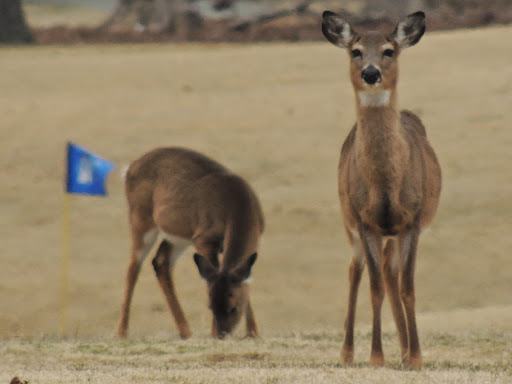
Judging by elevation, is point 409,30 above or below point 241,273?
above

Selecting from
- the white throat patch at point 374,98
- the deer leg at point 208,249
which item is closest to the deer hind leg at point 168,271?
the deer leg at point 208,249

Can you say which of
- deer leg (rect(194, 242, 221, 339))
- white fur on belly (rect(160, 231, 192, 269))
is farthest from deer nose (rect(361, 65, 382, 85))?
white fur on belly (rect(160, 231, 192, 269))

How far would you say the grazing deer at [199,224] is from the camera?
12.9 meters

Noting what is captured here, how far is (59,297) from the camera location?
757 inches

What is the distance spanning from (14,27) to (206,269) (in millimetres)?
31562

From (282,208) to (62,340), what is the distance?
10.4 meters

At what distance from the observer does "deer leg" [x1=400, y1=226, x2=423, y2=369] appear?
10250 mm

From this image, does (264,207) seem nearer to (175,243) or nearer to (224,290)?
(175,243)

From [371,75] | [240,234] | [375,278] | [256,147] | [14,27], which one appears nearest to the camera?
[371,75]

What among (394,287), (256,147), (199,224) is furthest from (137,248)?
(256,147)

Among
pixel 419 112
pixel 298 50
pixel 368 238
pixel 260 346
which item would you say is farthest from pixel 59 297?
pixel 298 50

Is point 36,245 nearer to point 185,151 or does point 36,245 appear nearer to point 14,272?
point 14,272

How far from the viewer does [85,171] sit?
666 inches

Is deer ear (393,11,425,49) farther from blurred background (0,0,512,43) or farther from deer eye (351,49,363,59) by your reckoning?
blurred background (0,0,512,43)
